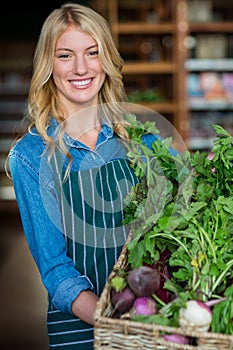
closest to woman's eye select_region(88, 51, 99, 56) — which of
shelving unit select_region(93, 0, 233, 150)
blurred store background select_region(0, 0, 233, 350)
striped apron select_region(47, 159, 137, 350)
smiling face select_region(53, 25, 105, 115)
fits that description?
smiling face select_region(53, 25, 105, 115)

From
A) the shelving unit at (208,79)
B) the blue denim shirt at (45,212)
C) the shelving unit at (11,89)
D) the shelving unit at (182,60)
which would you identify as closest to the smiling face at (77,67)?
the blue denim shirt at (45,212)

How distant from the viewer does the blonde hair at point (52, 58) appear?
1701 millimetres

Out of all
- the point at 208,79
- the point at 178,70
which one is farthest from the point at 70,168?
the point at 208,79

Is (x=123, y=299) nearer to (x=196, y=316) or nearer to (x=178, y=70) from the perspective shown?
(x=196, y=316)

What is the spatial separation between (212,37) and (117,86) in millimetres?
4136

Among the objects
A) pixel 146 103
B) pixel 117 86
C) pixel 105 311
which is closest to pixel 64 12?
pixel 117 86

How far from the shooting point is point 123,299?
125 centimetres

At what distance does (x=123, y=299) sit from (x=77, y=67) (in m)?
0.73

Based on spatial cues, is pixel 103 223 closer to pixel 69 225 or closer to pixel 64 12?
pixel 69 225

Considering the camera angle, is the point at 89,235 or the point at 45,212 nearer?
the point at 45,212

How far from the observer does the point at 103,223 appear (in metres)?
1.72

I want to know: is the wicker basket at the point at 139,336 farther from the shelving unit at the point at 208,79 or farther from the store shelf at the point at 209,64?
the store shelf at the point at 209,64

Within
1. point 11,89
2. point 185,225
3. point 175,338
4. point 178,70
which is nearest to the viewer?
point 175,338

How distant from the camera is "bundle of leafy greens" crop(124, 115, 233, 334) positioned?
50.5 inches
